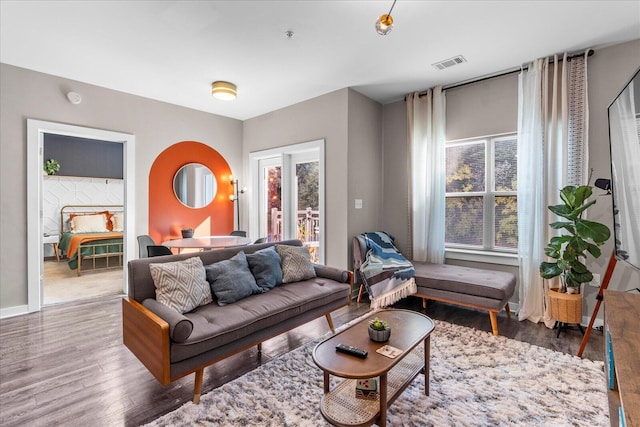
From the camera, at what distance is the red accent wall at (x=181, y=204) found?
4590mm

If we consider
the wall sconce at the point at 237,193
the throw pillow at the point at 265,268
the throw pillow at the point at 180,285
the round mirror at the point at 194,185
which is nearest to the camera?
the throw pillow at the point at 180,285

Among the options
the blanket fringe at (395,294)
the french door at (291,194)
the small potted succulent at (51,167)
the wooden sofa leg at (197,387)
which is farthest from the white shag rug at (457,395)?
the small potted succulent at (51,167)

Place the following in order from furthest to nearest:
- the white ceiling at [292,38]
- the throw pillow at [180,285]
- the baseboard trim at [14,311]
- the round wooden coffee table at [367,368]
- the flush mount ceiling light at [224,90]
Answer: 1. the flush mount ceiling light at [224,90]
2. the baseboard trim at [14,311]
3. the white ceiling at [292,38]
4. the throw pillow at [180,285]
5. the round wooden coffee table at [367,368]

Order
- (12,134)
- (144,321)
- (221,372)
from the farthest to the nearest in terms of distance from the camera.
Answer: (12,134), (221,372), (144,321)

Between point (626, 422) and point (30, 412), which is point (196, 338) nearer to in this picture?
point (30, 412)

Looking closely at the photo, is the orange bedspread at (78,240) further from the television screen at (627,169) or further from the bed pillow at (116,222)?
the television screen at (627,169)

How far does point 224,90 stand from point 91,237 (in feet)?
13.4

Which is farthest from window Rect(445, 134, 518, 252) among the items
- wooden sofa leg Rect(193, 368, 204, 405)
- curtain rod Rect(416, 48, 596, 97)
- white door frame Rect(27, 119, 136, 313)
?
white door frame Rect(27, 119, 136, 313)

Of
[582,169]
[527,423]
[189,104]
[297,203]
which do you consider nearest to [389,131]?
[297,203]

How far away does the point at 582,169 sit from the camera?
303 cm

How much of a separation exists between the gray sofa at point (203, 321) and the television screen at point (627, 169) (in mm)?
2128

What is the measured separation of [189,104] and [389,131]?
3.14m

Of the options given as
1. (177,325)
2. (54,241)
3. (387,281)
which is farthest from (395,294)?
(54,241)

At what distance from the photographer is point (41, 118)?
3580 mm
